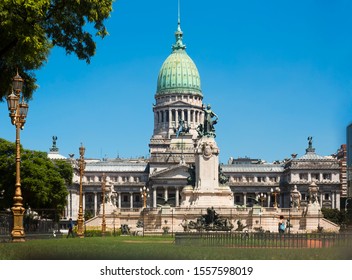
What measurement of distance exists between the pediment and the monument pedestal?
299 ft

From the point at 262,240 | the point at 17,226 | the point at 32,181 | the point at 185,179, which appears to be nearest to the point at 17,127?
the point at 17,226

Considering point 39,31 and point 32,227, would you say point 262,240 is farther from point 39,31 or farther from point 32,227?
point 32,227

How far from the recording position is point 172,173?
180 metres

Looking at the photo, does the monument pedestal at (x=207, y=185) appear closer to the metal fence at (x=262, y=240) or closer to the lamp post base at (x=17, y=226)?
the metal fence at (x=262, y=240)

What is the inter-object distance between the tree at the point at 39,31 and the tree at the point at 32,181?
4738 cm

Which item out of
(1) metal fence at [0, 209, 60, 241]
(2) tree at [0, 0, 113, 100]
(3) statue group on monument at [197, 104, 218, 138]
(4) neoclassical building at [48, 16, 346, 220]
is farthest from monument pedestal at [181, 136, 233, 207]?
(4) neoclassical building at [48, 16, 346, 220]

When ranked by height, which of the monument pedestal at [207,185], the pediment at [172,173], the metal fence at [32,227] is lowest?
the metal fence at [32,227]

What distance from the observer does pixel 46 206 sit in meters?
87.8

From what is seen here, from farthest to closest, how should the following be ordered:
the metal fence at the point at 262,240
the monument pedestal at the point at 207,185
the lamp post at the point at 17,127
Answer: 1. the monument pedestal at the point at 207,185
2. the lamp post at the point at 17,127
3. the metal fence at the point at 262,240

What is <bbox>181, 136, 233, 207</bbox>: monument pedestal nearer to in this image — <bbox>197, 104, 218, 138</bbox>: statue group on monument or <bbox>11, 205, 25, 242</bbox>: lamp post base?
<bbox>197, 104, 218, 138</bbox>: statue group on monument

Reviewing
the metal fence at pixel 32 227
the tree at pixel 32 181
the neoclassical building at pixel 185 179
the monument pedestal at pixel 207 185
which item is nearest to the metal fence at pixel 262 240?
the metal fence at pixel 32 227

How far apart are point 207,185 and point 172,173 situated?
3692 inches

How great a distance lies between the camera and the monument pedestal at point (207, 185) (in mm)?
86125
